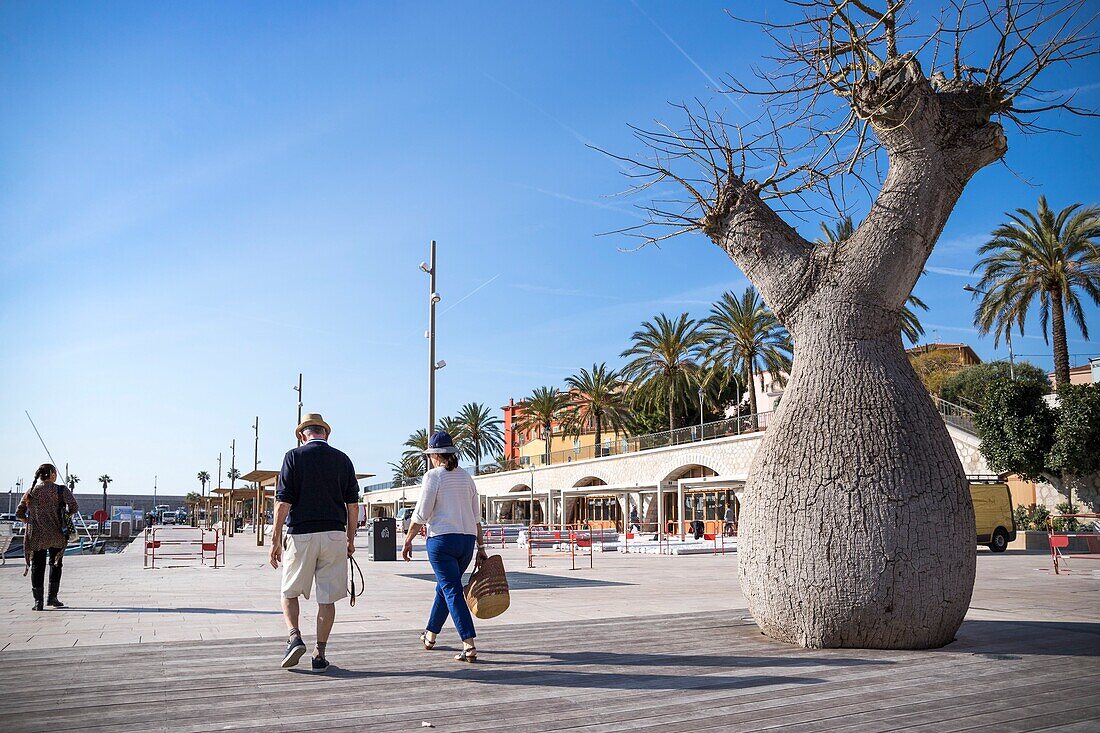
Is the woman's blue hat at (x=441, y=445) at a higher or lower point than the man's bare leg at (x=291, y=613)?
higher

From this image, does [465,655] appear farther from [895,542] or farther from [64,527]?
[64,527]

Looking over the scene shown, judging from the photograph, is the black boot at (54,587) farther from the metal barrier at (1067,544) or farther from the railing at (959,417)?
the railing at (959,417)

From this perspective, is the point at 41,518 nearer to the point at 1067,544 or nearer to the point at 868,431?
the point at 868,431

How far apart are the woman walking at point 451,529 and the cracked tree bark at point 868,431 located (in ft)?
7.00

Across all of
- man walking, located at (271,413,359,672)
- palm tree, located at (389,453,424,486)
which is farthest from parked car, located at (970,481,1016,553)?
palm tree, located at (389,453,424,486)

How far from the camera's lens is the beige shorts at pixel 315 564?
5.44 metres

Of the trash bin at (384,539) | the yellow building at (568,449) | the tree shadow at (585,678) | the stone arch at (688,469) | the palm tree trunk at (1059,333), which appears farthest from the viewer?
the yellow building at (568,449)

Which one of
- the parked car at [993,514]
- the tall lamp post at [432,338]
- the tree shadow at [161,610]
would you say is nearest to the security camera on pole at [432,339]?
the tall lamp post at [432,338]

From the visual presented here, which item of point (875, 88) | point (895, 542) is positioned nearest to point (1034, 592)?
point (895, 542)

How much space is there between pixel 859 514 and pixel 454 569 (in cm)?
284

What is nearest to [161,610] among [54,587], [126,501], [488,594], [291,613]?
[54,587]

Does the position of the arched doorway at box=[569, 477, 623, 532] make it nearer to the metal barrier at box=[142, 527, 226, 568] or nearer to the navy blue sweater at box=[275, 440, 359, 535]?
the metal barrier at box=[142, 527, 226, 568]

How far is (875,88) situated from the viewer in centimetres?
652

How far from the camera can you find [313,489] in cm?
551
